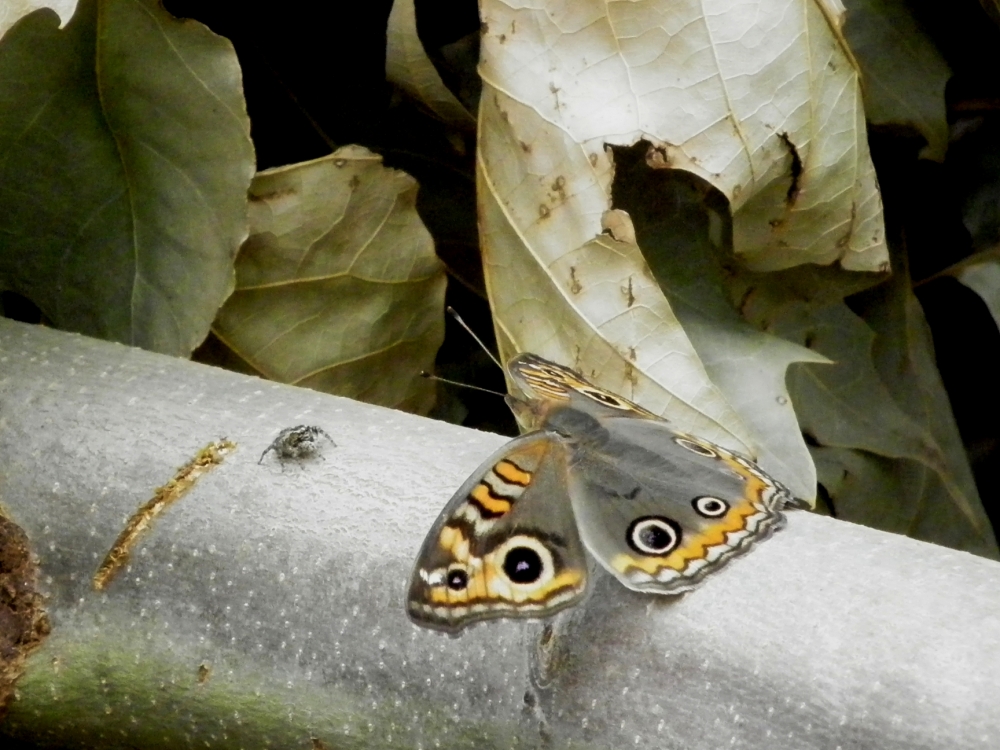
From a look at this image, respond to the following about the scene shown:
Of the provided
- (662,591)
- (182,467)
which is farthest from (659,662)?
(182,467)

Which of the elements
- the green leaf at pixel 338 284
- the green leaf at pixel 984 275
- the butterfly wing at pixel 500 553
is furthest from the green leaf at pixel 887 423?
the butterfly wing at pixel 500 553

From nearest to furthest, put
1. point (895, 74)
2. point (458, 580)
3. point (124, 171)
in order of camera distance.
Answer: point (458, 580) < point (124, 171) < point (895, 74)

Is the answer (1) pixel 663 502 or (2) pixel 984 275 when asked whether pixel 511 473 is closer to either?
(1) pixel 663 502

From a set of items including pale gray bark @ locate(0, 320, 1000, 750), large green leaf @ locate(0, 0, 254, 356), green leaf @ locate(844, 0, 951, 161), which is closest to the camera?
pale gray bark @ locate(0, 320, 1000, 750)

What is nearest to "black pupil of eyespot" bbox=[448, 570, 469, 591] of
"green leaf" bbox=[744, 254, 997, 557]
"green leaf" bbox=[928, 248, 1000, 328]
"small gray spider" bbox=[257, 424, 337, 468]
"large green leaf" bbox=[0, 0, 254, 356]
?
"small gray spider" bbox=[257, 424, 337, 468]

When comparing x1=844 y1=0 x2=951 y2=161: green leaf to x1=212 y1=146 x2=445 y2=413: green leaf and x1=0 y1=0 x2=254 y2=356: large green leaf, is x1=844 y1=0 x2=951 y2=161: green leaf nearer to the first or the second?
x1=212 y1=146 x2=445 y2=413: green leaf

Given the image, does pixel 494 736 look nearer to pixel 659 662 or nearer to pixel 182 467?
pixel 659 662

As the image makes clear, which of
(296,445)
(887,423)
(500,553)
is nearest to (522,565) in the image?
(500,553)
